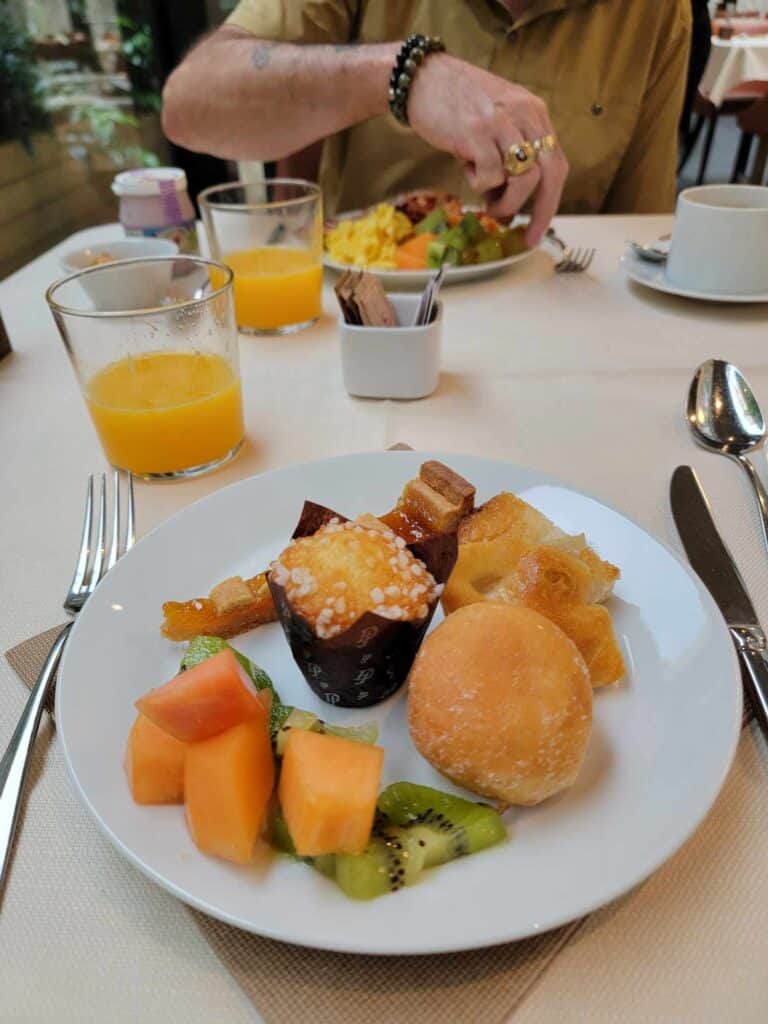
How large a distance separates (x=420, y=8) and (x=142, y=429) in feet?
6.12

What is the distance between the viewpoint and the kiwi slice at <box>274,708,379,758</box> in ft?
2.18

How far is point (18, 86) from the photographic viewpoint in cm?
381

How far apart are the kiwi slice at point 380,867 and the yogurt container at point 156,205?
5.63ft

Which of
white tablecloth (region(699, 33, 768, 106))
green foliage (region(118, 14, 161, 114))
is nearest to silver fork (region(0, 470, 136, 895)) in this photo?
green foliage (region(118, 14, 161, 114))

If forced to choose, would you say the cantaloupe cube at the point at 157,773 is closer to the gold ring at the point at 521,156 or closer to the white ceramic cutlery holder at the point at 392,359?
the white ceramic cutlery holder at the point at 392,359

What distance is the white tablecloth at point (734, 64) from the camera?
5.47m

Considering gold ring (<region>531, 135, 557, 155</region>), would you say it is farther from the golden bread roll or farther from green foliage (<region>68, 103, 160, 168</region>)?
green foliage (<region>68, 103, 160, 168</region>)

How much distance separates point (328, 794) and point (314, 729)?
106mm

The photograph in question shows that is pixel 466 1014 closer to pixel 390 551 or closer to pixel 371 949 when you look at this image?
pixel 371 949

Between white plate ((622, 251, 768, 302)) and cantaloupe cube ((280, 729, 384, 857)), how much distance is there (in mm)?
1449

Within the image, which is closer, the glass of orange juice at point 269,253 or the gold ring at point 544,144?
the glass of orange juice at point 269,253

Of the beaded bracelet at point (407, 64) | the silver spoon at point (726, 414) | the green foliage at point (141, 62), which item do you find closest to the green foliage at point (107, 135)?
the green foliage at point (141, 62)

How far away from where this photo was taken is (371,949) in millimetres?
526

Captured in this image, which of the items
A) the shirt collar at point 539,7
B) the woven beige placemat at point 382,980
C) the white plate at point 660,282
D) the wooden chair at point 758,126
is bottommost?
the wooden chair at point 758,126
